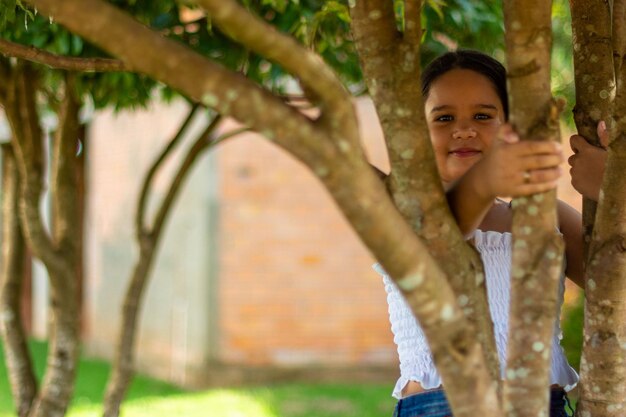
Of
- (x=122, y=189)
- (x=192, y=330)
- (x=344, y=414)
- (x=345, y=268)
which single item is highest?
(x=122, y=189)

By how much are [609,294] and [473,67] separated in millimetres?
810

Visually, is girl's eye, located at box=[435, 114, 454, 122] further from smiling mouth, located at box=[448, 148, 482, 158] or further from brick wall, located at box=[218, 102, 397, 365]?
brick wall, located at box=[218, 102, 397, 365]

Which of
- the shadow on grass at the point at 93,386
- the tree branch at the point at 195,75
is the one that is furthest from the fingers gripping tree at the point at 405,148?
the shadow on grass at the point at 93,386

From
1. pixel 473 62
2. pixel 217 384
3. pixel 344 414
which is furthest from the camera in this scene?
pixel 217 384

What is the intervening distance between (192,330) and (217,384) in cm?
57

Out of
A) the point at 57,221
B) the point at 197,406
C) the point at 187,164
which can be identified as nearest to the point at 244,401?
the point at 197,406

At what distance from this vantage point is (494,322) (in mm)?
2529

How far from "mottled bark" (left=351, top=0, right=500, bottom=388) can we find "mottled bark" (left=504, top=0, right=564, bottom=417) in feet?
0.38

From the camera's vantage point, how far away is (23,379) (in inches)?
187

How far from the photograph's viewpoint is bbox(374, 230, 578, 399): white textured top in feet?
8.13

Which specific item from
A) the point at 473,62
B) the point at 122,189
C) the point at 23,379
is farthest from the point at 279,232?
the point at 473,62

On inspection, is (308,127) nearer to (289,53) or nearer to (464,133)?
(289,53)

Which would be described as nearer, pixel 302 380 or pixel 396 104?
pixel 396 104

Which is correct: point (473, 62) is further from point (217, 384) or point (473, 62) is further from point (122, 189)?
point (122, 189)
